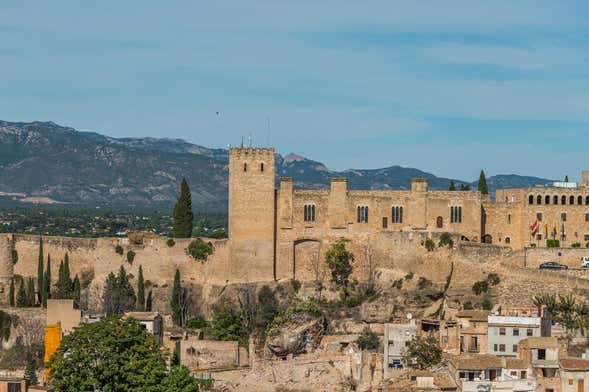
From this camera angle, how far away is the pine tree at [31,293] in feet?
238

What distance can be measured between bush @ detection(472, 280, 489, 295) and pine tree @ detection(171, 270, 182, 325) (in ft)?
46.2

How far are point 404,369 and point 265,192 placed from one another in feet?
49.5

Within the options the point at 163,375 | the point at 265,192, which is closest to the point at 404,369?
the point at 163,375

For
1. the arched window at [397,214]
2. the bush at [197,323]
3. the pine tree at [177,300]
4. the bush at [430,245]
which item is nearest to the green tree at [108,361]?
the bush at [197,323]

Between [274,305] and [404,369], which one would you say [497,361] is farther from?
[274,305]

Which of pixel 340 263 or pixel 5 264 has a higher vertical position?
pixel 340 263

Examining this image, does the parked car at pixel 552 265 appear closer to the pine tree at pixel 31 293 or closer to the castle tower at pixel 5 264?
the pine tree at pixel 31 293

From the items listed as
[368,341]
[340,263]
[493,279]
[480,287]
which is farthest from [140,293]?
[493,279]

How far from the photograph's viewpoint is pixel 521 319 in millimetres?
57219

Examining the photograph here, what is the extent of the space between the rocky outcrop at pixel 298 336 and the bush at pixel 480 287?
6934mm

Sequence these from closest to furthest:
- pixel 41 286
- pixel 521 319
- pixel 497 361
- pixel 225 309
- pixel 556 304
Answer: pixel 497 361
pixel 521 319
pixel 556 304
pixel 225 309
pixel 41 286

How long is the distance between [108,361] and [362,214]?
19.8 meters

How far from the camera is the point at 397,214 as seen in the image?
7006 centimetres

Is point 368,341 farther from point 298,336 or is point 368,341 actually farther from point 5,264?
point 5,264
